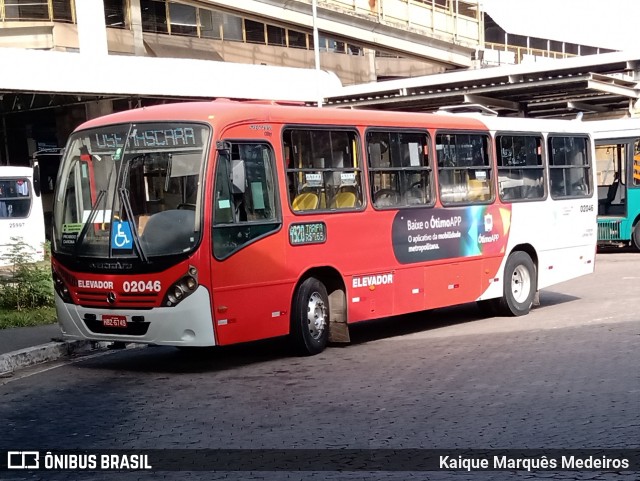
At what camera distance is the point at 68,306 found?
34.5 feet

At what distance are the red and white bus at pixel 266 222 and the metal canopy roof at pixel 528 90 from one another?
51.2 feet

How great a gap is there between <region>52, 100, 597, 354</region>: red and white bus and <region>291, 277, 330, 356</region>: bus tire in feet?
0.07

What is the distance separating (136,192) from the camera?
32.9 ft

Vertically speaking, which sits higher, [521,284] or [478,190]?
[478,190]

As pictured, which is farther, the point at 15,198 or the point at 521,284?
the point at 15,198

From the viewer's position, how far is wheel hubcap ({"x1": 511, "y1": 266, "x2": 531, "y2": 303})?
47.1 feet

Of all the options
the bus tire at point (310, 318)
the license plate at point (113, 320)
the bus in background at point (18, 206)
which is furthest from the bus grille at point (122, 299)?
the bus in background at point (18, 206)

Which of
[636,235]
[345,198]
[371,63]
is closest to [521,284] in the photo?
[345,198]

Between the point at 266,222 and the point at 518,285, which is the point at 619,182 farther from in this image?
the point at 266,222

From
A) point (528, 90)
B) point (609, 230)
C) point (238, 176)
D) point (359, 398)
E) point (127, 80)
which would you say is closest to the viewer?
point (359, 398)

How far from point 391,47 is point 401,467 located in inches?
1456

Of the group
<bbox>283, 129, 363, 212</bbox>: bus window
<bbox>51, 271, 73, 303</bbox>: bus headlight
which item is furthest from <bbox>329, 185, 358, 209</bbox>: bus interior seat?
<bbox>51, 271, 73, 303</bbox>: bus headlight

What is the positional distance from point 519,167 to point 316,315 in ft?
16.4

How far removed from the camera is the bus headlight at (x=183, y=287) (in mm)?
9641
